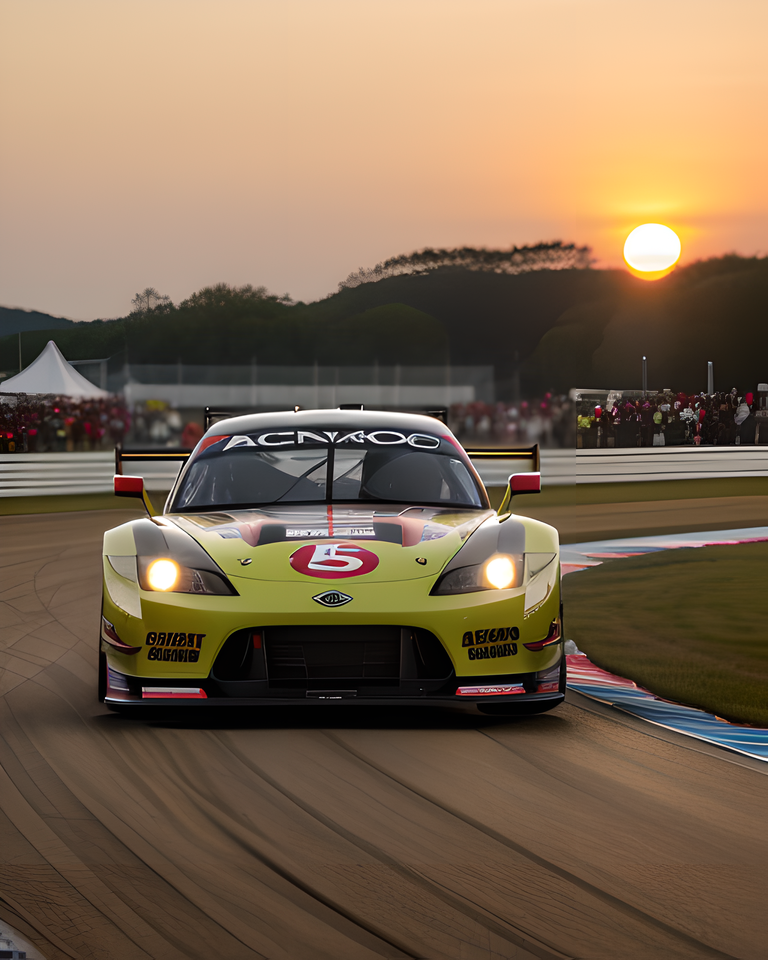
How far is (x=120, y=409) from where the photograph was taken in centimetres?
2669

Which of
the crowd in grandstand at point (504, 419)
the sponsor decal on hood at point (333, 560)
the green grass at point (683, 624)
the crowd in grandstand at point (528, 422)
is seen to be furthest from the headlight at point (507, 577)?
the crowd in grandstand at point (504, 419)

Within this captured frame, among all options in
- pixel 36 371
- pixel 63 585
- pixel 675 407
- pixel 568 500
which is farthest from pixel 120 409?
pixel 63 585

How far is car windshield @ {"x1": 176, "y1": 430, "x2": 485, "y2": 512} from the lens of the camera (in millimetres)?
5426

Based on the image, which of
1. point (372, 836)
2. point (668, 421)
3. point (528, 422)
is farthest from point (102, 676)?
point (668, 421)

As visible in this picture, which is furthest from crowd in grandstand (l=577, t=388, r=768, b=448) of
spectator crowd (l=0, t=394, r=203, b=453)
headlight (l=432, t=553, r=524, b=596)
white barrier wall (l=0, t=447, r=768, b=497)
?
headlight (l=432, t=553, r=524, b=596)

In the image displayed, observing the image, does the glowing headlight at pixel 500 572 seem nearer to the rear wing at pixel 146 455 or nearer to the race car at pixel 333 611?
the race car at pixel 333 611

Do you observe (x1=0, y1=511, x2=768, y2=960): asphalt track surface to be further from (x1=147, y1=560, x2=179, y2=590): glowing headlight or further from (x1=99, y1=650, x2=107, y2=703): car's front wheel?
(x1=147, y1=560, x2=179, y2=590): glowing headlight

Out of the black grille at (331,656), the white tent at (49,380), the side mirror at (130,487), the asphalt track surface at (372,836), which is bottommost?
the asphalt track surface at (372,836)

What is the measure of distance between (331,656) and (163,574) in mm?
747

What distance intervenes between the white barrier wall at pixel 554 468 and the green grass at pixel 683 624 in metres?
10.0

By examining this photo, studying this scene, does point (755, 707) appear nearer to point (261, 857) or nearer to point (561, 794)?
point (561, 794)

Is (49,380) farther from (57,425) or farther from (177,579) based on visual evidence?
(177,579)

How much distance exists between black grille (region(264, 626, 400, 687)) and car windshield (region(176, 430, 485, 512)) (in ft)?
3.61

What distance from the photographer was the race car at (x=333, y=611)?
14.1 feet
